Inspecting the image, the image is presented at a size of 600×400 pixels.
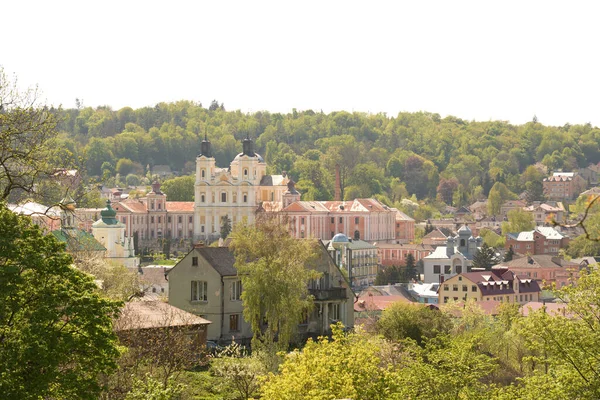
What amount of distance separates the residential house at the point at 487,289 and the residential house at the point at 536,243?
38.9 meters

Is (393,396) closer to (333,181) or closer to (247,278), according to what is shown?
(247,278)

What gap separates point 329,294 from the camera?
121 ft

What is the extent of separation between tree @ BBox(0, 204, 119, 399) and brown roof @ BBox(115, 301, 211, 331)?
793 centimetres

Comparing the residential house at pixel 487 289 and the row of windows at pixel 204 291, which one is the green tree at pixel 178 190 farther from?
the row of windows at pixel 204 291

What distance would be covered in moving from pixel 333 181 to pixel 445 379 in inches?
5663

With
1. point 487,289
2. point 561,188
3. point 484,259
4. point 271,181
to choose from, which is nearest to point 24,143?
point 487,289

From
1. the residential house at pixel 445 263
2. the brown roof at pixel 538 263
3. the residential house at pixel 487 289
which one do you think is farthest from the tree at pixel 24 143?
the brown roof at pixel 538 263

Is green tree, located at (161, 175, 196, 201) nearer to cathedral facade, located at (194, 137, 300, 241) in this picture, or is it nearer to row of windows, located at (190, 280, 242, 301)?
cathedral facade, located at (194, 137, 300, 241)

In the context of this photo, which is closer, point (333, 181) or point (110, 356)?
point (110, 356)

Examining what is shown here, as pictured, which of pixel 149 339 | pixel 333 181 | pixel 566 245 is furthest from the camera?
pixel 333 181

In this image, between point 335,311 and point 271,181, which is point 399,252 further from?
point 335,311

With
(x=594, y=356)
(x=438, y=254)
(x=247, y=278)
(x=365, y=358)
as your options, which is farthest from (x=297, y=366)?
(x=438, y=254)

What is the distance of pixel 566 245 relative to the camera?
4865 inches

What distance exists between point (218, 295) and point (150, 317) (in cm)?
679
